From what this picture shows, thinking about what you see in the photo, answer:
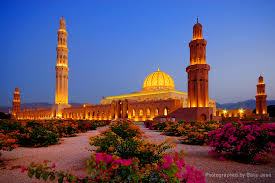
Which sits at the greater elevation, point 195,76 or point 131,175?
point 195,76

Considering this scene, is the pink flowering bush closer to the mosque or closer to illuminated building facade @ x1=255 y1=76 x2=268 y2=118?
the mosque

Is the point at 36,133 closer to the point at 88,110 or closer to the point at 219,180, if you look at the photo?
the point at 219,180

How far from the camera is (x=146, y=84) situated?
54500 mm

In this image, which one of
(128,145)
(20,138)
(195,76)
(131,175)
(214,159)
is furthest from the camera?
(195,76)

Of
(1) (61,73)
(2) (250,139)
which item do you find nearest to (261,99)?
(2) (250,139)

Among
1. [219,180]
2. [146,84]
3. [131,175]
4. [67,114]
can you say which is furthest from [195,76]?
[67,114]

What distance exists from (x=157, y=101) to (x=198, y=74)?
537 inches

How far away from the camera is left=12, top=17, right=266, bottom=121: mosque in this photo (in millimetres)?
25047

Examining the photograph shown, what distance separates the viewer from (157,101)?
123ft

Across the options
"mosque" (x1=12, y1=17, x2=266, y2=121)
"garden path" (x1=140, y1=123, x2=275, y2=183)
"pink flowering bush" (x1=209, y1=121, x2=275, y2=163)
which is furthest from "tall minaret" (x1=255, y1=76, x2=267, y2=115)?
"pink flowering bush" (x1=209, y1=121, x2=275, y2=163)

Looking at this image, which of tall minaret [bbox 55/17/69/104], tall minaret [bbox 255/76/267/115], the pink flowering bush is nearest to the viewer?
the pink flowering bush

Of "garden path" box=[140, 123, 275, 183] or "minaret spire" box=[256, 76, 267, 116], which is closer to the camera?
"garden path" box=[140, 123, 275, 183]

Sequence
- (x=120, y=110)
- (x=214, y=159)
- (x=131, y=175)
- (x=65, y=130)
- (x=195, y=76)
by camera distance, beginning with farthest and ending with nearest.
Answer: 1. (x=120, y=110)
2. (x=195, y=76)
3. (x=65, y=130)
4. (x=214, y=159)
5. (x=131, y=175)

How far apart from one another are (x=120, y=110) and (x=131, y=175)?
42257 mm
